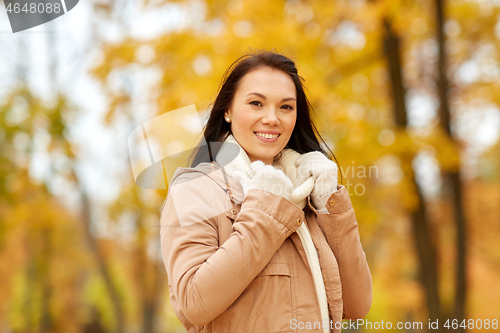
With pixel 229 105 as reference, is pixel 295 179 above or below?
below

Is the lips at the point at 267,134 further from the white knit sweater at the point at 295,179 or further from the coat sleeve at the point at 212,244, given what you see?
the coat sleeve at the point at 212,244

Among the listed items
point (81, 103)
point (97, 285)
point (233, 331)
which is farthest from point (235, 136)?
point (97, 285)

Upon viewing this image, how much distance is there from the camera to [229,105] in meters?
1.83

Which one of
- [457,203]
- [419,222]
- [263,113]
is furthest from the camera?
[457,203]

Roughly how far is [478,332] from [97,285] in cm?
1434

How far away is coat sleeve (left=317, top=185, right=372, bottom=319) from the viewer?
5.27 ft

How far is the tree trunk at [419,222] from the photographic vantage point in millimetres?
5309

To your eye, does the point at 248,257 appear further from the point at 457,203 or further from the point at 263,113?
the point at 457,203


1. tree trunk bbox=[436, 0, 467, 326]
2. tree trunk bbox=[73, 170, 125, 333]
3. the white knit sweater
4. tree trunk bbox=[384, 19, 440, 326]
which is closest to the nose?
the white knit sweater

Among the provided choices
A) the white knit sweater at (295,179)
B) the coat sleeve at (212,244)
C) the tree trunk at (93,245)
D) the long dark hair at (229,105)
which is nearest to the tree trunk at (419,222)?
the long dark hair at (229,105)

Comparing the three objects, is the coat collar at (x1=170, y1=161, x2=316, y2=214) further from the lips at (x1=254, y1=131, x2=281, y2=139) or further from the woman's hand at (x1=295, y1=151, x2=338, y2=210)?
the lips at (x1=254, y1=131, x2=281, y2=139)

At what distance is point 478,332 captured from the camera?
10.4m

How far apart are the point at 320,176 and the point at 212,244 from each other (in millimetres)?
518

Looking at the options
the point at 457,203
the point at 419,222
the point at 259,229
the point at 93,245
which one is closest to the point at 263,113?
the point at 259,229
